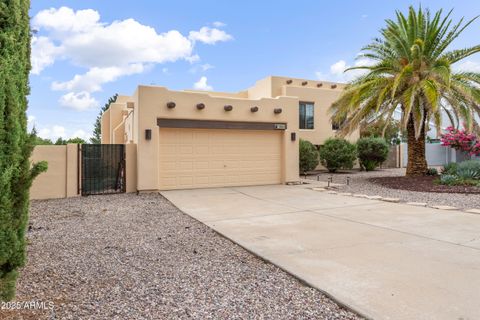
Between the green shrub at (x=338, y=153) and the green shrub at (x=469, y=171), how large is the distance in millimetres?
5386

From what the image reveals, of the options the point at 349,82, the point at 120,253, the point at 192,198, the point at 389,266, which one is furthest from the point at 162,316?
the point at 349,82

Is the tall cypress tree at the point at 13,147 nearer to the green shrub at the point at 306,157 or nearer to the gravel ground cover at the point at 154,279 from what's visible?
the gravel ground cover at the point at 154,279

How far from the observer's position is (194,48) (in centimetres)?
1902

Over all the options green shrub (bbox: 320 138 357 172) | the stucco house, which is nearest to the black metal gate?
the stucco house

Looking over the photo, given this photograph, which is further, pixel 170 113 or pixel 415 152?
pixel 415 152

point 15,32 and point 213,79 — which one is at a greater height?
point 213,79

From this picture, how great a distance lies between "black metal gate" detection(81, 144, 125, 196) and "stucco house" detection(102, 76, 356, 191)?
2.06 feet

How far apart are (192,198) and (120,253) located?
523cm

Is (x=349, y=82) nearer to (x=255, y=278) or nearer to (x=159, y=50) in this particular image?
(x=159, y=50)

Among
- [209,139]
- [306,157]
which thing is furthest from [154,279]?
[306,157]

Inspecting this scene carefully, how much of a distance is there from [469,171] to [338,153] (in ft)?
20.4

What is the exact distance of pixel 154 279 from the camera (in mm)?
3797

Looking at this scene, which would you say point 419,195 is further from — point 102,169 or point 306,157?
point 102,169

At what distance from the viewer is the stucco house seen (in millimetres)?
11328
